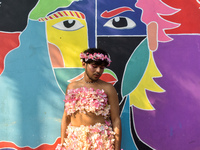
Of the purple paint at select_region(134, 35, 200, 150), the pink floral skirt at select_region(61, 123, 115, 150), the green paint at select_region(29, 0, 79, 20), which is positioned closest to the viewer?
the pink floral skirt at select_region(61, 123, 115, 150)

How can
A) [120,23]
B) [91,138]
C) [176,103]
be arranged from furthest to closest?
[120,23]
[176,103]
[91,138]

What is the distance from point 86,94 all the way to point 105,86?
0.80ft

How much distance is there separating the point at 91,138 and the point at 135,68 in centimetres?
136

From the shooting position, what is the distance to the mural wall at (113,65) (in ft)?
11.9

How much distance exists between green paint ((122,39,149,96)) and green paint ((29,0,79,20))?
1259 millimetres

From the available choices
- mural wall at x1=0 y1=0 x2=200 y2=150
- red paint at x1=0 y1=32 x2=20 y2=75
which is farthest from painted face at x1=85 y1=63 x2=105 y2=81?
red paint at x1=0 y1=32 x2=20 y2=75

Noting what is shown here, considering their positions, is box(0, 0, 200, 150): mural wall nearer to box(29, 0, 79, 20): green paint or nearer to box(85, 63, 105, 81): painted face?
box(29, 0, 79, 20): green paint

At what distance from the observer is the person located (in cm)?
273

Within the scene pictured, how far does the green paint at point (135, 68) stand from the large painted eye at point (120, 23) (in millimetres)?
322

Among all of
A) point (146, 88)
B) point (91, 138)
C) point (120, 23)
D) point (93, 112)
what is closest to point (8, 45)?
point (120, 23)

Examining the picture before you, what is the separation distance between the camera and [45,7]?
3756 millimetres

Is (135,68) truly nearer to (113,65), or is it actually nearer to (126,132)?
(113,65)

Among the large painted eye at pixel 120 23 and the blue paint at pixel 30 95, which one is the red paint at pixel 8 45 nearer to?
the blue paint at pixel 30 95

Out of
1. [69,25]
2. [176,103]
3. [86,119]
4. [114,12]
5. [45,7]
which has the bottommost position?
[86,119]
